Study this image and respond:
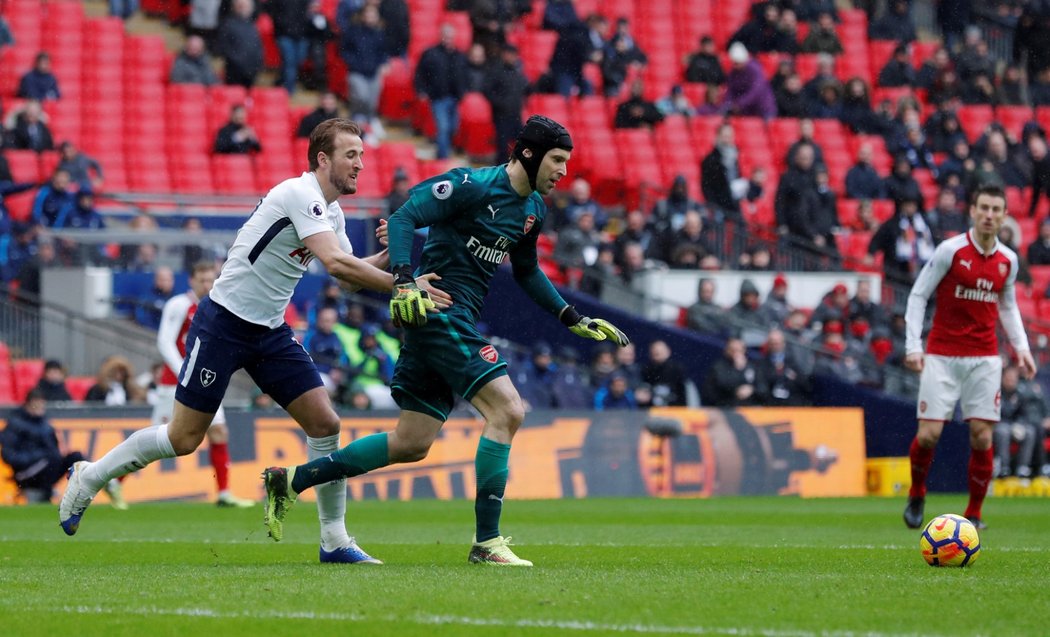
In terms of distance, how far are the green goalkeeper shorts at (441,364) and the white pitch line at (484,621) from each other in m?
2.23

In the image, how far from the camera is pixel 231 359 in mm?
8844

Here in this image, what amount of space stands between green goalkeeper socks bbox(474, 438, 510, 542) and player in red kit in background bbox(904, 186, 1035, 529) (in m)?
4.70

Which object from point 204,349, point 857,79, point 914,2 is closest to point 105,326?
point 204,349

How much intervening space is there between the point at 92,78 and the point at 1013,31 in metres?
18.0

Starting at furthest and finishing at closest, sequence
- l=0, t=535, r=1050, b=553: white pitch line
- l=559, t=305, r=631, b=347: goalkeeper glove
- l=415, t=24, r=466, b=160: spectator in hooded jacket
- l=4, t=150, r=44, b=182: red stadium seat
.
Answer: l=415, t=24, r=466, b=160: spectator in hooded jacket < l=4, t=150, r=44, b=182: red stadium seat < l=0, t=535, r=1050, b=553: white pitch line < l=559, t=305, r=631, b=347: goalkeeper glove

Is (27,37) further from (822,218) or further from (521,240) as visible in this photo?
(521,240)

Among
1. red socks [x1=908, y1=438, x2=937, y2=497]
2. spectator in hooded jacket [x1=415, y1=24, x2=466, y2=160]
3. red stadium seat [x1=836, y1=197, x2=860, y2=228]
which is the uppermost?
spectator in hooded jacket [x1=415, y1=24, x2=466, y2=160]

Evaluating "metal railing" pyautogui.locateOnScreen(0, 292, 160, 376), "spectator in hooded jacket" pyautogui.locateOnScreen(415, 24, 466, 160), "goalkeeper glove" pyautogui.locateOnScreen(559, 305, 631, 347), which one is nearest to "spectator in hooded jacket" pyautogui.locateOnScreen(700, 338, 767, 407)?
"spectator in hooded jacket" pyautogui.locateOnScreen(415, 24, 466, 160)

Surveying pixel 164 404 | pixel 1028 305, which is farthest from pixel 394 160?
pixel 1028 305

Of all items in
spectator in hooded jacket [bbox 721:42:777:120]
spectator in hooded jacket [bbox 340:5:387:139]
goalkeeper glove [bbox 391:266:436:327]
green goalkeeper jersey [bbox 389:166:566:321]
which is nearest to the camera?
goalkeeper glove [bbox 391:266:436:327]

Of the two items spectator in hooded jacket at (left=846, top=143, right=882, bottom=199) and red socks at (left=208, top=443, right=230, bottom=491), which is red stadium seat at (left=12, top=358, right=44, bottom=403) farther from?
spectator in hooded jacket at (left=846, top=143, right=882, bottom=199)

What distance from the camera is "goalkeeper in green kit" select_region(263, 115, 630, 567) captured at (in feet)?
28.0

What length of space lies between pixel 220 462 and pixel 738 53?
1615cm

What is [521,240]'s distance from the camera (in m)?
8.97
